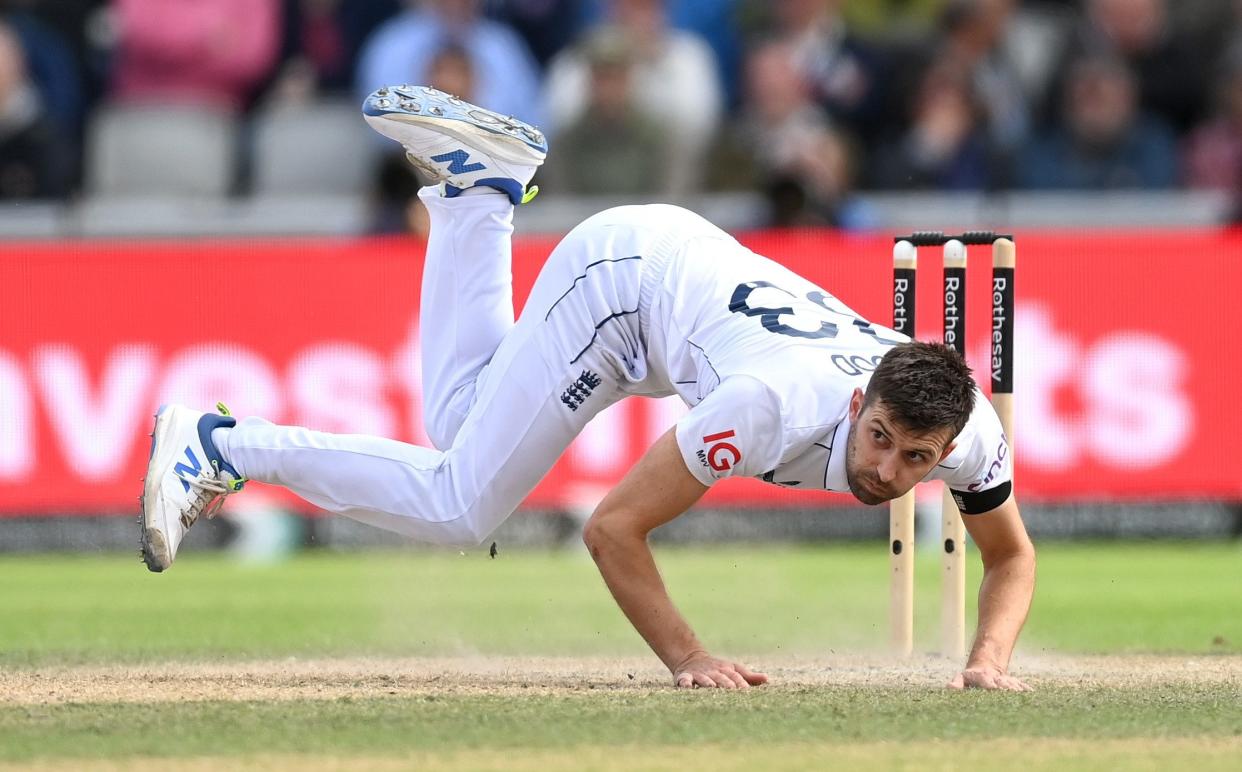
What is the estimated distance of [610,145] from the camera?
13852mm

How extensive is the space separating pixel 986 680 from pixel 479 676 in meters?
1.78

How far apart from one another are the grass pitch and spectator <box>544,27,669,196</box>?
2962mm

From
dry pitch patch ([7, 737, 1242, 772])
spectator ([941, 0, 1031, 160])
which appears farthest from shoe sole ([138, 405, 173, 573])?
spectator ([941, 0, 1031, 160])

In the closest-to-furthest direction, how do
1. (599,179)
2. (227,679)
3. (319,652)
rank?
(227,679)
(319,652)
(599,179)

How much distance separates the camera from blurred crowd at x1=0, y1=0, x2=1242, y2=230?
45.4 feet

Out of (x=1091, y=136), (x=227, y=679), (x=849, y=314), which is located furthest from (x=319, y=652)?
(x=1091, y=136)

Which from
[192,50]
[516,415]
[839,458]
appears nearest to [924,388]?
[839,458]

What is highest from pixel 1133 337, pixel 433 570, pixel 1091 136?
pixel 1091 136

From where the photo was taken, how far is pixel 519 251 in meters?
12.1

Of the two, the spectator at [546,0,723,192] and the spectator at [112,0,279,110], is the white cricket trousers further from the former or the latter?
the spectator at [112,0,279,110]

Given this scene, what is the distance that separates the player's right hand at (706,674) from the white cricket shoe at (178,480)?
1752mm

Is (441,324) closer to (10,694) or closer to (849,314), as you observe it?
(849,314)

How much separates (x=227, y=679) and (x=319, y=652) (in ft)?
3.28

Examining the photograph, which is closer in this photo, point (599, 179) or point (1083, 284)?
point (1083, 284)
